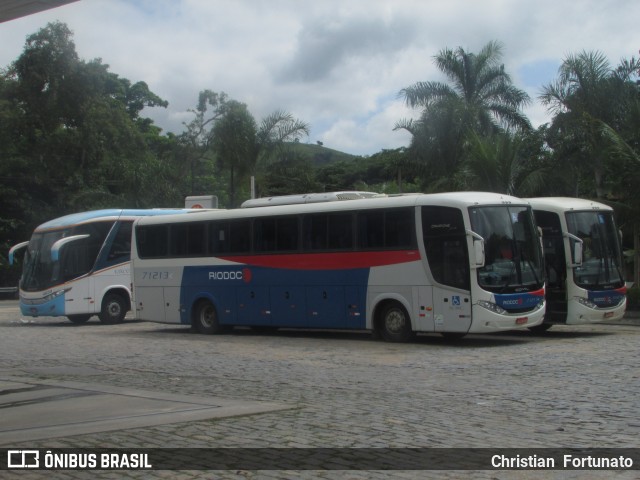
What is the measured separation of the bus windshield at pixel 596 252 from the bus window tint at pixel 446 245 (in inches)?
134

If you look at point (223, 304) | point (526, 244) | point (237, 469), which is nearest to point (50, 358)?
point (223, 304)

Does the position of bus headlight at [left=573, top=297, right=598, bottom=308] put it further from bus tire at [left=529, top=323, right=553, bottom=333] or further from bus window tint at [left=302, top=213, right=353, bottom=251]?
bus window tint at [left=302, top=213, right=353, bottom=251]

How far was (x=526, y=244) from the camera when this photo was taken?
18172 mm

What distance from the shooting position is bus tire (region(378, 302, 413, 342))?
1881cm

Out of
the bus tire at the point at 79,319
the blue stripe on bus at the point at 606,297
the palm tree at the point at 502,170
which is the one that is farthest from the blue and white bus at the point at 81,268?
the blue stripe on bus at the point at 606,297

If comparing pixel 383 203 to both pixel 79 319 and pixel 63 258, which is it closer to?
pixel 63 258

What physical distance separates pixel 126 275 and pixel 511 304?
14.8 meters

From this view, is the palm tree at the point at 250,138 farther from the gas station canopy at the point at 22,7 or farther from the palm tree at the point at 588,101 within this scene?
the gas station canopy at the point at 22,7

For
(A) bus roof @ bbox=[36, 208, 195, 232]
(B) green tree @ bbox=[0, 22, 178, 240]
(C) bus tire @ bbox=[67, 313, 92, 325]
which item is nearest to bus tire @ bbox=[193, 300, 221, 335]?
(A) bus roof @ bbox=[36, 208, 195, 232]

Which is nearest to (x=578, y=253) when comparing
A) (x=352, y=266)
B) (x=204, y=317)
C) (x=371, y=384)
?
(x=352, y=266)

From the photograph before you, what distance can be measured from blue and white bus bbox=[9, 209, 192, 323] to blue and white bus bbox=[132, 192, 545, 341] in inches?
135

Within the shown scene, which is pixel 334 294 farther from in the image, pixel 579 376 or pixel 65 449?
pixel 65 449

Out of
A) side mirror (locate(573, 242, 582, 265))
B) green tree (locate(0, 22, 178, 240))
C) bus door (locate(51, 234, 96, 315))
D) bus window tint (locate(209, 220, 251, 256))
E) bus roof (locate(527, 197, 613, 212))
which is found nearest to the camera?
side mirror (locate(573, 242, 582, 265))

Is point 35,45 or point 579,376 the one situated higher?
point 35,45
